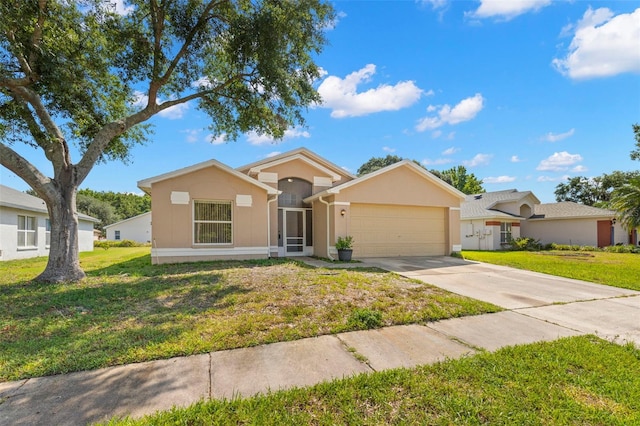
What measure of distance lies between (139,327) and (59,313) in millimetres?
1964

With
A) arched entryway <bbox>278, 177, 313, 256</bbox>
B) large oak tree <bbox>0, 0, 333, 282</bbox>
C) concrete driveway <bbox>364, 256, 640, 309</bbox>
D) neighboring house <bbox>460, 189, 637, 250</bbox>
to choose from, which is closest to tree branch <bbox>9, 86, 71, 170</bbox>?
large oak tree <bbox>0, 0, 333, 282</bbox>

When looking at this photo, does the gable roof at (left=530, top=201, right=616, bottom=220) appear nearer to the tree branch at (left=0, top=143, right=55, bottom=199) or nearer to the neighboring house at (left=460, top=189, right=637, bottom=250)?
the neighboring house at (left=460, top=189, right=637, bottom=250)

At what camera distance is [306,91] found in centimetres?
1091

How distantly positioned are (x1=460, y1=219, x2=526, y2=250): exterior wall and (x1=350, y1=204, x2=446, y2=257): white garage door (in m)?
9.10

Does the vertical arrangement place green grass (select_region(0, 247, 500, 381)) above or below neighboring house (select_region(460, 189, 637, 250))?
below

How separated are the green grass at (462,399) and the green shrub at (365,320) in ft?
4.72

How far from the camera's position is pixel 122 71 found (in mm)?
10695

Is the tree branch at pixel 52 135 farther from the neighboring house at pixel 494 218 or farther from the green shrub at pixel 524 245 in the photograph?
the green shrub at pixel 524 245

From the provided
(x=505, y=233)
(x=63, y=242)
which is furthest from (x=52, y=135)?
(x=505, y=233)

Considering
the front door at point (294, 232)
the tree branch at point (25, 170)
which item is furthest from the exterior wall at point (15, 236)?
the front door at point (294, 232)

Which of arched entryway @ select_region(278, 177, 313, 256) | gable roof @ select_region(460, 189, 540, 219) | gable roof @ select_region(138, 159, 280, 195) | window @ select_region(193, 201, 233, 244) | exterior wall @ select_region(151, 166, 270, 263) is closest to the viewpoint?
gable roof @ select_region(138, 159, 280, 195)

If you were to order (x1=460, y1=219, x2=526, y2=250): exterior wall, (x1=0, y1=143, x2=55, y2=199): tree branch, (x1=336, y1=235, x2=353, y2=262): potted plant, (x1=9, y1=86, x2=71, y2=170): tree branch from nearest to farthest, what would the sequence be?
(x1=0, y1=143, x2=55, y2=199): tree branch < (x1=9, y1=86, x2=71, y2=170): tree branch < (x1=336, y1=235, x2=353, y2=262): potted plant < (x1=460, y1=219, x2=526, y2=250): exterior wall

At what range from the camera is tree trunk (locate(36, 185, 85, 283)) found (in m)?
7.88

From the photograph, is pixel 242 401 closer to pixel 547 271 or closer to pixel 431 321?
pixel 431 321
